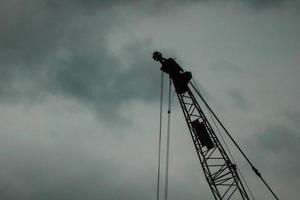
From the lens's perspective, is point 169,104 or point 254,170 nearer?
point 254,170

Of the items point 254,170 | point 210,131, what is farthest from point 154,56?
point 254,170

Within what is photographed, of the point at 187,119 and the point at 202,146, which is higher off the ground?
the point at 187,119

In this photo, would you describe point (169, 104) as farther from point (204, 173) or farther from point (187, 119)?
point (204, 173)

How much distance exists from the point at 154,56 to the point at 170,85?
2.47 m

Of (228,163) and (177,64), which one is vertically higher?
(177,64)

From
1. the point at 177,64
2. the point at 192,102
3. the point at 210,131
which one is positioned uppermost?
the point at 177,64

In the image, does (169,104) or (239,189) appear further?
(169,104)

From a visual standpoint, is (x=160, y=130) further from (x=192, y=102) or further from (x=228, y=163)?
(x=228, y=163)

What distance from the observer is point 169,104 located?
23047mm

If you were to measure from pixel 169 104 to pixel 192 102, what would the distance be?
1720mm

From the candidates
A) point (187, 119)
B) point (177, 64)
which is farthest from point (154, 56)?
point (187, 119)

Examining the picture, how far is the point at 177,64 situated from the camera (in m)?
22.1

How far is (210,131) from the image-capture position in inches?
859

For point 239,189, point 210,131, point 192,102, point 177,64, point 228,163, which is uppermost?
point 177,64
